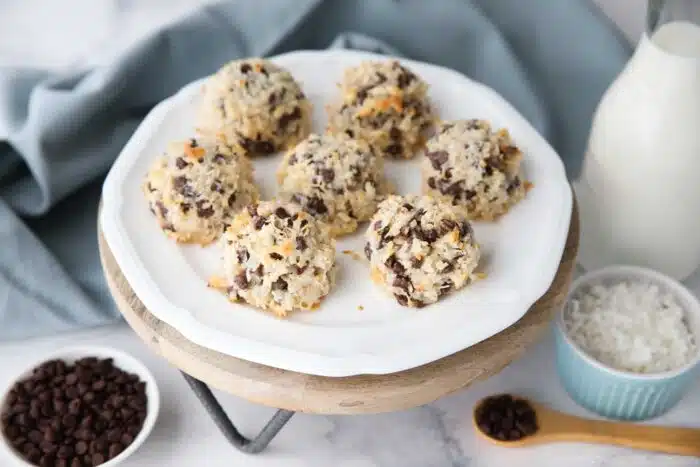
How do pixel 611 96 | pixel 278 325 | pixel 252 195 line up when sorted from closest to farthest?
pixel 278 325 → pixel 252 195 → pixel 611 96

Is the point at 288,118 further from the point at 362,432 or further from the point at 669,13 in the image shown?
the point at 669,13

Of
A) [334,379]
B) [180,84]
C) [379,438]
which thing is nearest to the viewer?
[334,379]

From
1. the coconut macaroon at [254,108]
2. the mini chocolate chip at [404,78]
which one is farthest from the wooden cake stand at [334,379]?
the mini chocolate chip at [404,78]

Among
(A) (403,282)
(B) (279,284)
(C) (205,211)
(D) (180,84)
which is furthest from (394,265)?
(D) (180,84)

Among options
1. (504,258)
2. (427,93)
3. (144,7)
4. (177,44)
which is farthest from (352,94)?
(144,7)

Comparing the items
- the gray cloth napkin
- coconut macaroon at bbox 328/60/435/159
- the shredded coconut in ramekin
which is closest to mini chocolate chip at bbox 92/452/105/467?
the gray cloth napkin

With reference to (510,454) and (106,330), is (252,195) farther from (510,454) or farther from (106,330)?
(510,454)
